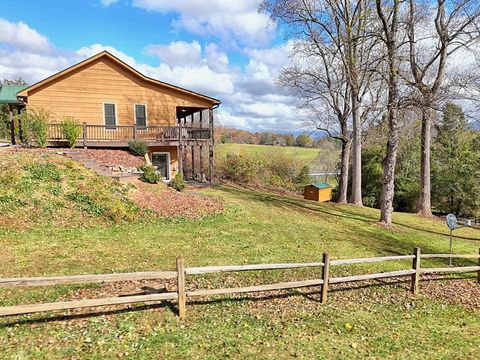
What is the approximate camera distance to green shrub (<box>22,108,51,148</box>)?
17.9 metres

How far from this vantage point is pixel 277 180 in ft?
118

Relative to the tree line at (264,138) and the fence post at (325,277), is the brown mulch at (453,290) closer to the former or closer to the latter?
the fence post at (325,277)

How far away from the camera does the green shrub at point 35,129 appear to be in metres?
17.9

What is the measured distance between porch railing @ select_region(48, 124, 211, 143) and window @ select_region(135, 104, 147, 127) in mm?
644

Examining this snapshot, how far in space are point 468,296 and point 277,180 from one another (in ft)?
88.5

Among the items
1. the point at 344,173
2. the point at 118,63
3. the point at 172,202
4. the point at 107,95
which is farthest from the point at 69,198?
the point at 344,173

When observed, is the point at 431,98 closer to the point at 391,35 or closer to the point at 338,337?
the point at 391,35

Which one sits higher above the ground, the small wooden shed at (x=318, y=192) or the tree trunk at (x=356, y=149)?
the tree trunk at (x=356, y=149)

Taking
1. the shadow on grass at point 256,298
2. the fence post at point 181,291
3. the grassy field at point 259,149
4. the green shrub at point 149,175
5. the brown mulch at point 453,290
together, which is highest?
the grassy field at point 259,149

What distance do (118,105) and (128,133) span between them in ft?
6.69

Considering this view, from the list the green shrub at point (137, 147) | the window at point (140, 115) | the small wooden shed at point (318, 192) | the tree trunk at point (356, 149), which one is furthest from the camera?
the small wooden shed at point (318, 192)

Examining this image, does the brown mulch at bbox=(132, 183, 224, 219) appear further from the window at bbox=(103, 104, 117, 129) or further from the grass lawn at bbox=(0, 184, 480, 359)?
the window at bbox=(103, 104, 117, 129)

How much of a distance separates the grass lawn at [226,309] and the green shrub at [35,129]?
8585mm

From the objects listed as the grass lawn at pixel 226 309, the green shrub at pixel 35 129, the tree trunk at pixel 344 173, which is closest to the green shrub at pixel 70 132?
the green shrub at pixel 35 129
